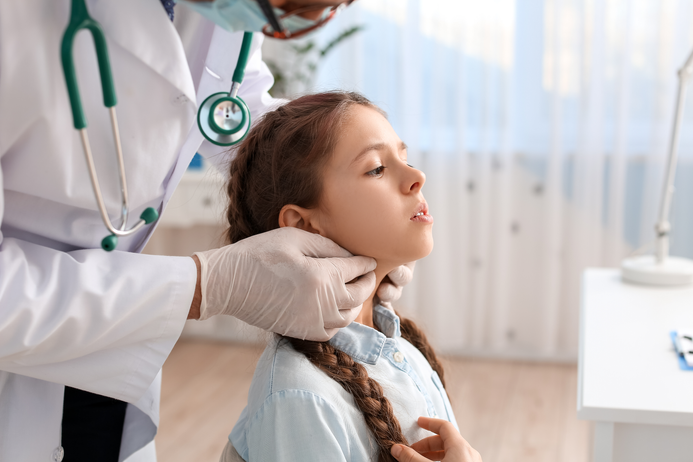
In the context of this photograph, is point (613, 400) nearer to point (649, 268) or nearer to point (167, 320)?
point (167, 320)

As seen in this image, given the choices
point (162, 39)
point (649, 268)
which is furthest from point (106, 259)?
point (649, 268)

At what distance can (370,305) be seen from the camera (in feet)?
3.48

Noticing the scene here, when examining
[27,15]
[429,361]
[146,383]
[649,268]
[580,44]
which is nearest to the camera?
[27,15]

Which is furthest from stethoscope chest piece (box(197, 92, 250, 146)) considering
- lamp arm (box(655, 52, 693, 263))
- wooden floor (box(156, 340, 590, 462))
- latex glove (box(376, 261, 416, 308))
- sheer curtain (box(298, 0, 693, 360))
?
sheer curtain (box(298, 0, 693, 360))

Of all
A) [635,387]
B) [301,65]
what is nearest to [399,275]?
[635,387]

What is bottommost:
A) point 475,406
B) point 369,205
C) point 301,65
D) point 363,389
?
point 475,406

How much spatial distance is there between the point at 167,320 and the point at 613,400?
66cm

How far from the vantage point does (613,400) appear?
0.92 metres

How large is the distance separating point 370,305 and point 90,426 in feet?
1.58

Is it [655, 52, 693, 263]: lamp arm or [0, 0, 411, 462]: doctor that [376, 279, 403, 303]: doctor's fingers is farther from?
[655, 52, 693, 263]: lamp arm

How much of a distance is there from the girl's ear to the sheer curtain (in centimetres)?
152

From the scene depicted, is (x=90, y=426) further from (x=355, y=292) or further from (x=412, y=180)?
(x=412, y=180)

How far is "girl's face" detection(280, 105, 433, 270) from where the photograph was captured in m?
0.93

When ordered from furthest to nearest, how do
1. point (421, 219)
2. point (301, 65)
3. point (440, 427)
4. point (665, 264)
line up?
point (301, 65)
point (665, 264)
point (421, 219)
point (440, 427)
